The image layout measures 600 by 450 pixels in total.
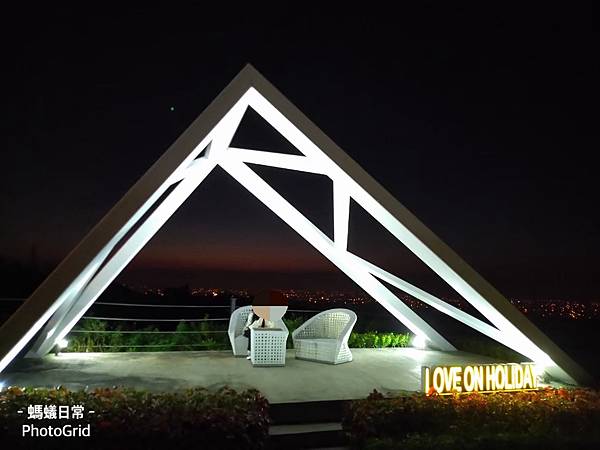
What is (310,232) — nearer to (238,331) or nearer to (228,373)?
(238,331)

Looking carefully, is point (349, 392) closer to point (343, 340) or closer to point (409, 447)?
point (409, 447)

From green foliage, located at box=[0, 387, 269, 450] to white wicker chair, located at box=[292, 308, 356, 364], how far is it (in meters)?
3.20

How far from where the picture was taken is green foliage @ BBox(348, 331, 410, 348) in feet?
32.7

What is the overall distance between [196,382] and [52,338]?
2.93m

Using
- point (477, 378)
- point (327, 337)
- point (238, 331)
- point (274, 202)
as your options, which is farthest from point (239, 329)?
point (477, 378)

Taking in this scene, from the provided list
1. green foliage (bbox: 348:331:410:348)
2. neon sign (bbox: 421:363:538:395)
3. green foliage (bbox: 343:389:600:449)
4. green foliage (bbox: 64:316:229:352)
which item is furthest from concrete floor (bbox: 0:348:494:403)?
green foliage (bbox: 348:331:410:348)

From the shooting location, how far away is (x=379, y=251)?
1403cm

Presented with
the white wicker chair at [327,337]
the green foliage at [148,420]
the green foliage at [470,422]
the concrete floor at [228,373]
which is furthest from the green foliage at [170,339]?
the green foliage at [470,422]

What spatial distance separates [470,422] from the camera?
4.91 metres

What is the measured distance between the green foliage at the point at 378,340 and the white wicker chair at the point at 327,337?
162cm

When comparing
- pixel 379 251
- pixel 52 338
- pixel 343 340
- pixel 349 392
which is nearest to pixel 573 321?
pixel 379 251

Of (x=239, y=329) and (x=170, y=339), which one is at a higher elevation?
(x=239, y=329)

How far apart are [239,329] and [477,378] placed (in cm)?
430

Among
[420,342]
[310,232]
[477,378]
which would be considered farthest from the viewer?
[420,342]
